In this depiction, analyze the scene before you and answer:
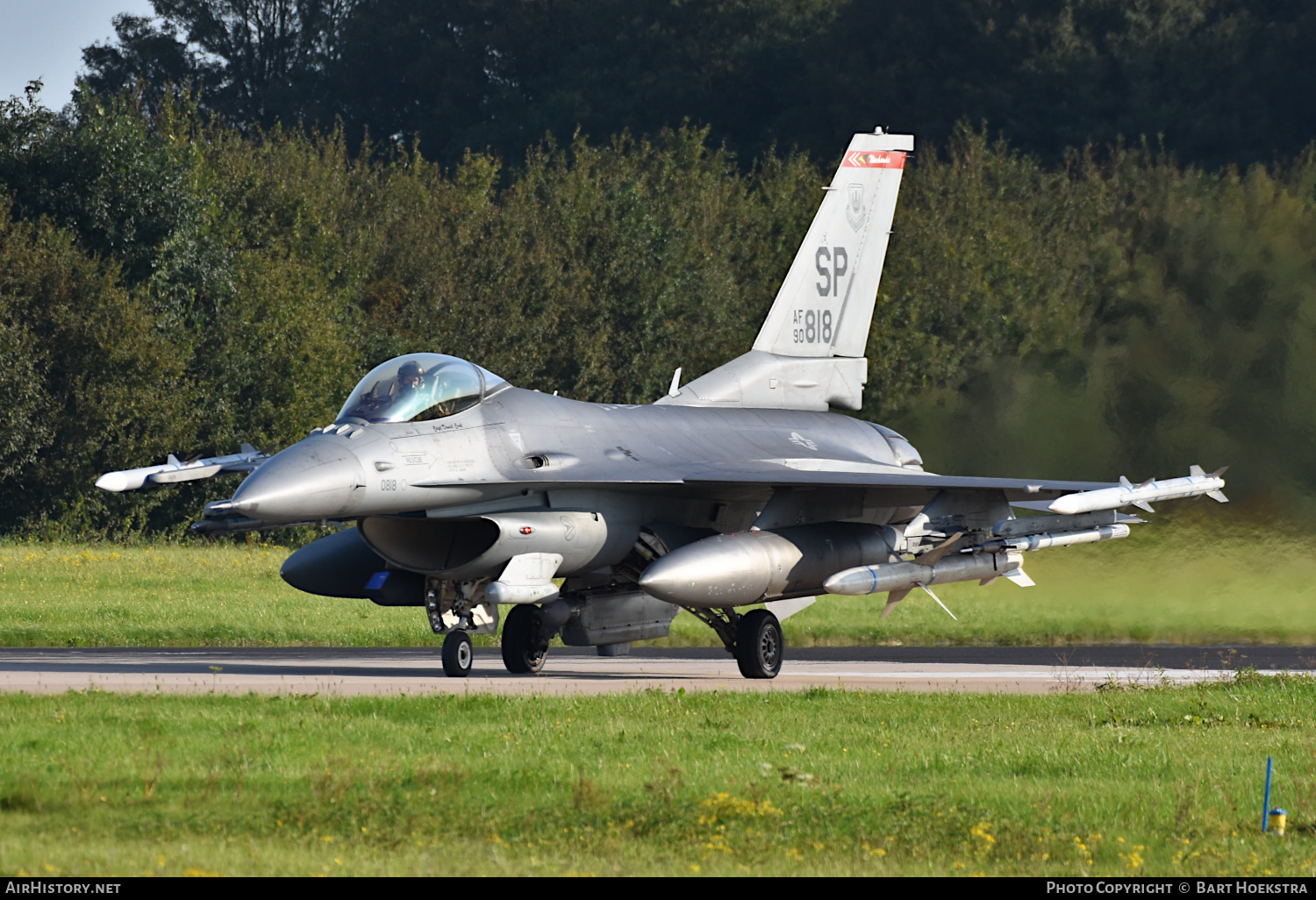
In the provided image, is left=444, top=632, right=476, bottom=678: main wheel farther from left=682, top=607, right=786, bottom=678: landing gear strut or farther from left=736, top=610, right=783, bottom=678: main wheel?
Answer: left=736, top=610, right=783, bottom=678: main wheel

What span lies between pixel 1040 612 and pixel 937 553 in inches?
250

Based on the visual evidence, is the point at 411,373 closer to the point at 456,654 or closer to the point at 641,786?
the point at 456,654

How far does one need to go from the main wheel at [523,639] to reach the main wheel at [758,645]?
210 centimetres

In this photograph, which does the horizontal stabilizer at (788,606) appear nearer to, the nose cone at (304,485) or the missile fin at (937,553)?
the missile fin at (937,553)

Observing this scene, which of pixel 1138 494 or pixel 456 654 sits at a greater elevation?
pixel 1138 494

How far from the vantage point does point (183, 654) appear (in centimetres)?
2105

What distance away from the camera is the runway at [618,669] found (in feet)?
54.4

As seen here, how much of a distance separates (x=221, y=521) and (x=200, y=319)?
98.4 feet

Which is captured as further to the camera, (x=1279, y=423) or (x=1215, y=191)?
(x=1215, y=191)

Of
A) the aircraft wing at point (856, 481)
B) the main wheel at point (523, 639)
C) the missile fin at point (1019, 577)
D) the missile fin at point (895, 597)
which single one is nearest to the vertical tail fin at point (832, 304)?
the aircraft wing at point (856, 481)

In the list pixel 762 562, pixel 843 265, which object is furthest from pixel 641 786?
pixel 843 265

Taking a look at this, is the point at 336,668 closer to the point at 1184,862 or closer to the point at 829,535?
the point at 829,535

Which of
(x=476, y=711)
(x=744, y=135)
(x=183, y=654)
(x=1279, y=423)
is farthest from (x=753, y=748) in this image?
(x=744, y=135)

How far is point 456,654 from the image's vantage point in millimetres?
17266
